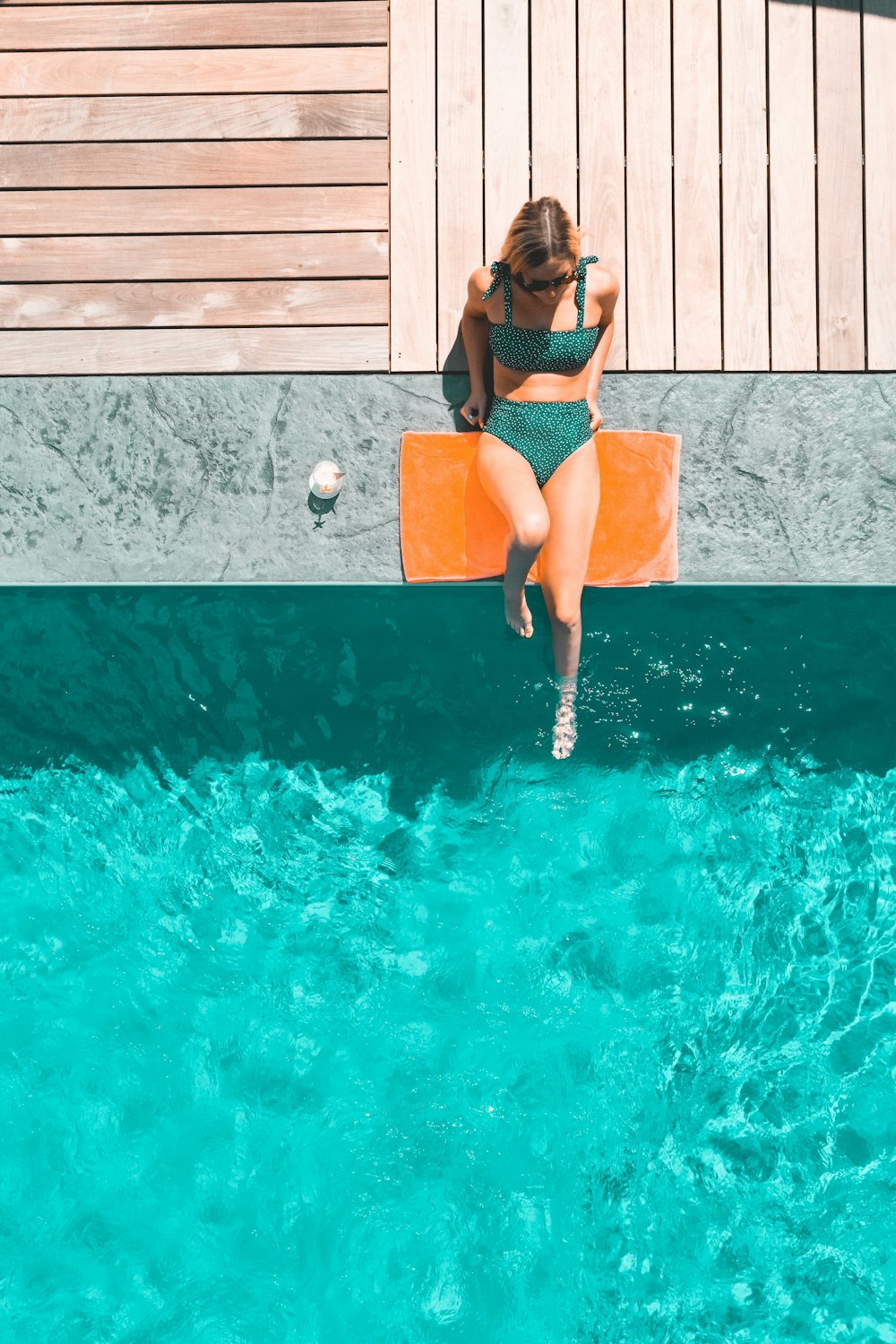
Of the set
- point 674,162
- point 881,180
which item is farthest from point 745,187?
point 881,180

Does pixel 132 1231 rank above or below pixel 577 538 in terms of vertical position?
below

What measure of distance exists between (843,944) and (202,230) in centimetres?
381

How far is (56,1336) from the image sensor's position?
12.5 feet

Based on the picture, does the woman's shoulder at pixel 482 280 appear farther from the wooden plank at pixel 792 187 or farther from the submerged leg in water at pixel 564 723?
the submerged leg in water at pixel 564 723

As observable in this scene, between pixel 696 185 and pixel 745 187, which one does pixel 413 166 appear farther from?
pixel 745 187

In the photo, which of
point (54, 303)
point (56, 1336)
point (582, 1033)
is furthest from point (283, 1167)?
point (54, 303)

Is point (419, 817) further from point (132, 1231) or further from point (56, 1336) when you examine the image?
point (56, 1336)

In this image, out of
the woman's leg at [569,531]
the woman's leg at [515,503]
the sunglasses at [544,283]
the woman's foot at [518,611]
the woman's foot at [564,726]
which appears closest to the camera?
the sunglasses at [544,283]

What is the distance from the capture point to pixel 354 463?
3.73 meters

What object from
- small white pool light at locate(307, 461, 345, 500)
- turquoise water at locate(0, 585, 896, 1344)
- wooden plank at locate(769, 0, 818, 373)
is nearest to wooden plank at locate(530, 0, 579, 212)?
wooden plank at locate(769, 0, 818, 373)

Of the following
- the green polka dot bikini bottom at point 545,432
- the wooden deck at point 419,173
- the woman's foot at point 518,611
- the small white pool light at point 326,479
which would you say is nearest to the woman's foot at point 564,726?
the woman's foot at point 518,611

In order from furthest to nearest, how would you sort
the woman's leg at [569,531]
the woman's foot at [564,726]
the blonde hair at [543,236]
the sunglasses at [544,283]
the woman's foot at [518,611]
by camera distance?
1. the woman's foot at [564,726]
2. the woman's foot at [518,611]
3. the woman's leg at [569,531]
4. the sunglasses at [544,283]
5. the blonde hair at [543,236]

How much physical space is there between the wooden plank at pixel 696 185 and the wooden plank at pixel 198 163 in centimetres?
114

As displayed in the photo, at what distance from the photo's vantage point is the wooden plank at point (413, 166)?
3.70 meters
